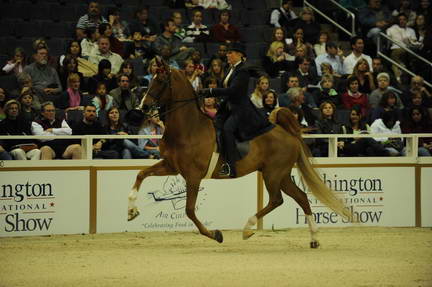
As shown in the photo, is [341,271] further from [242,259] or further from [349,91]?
[349,91]

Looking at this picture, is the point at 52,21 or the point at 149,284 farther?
the point at 52,21

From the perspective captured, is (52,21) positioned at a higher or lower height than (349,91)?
higher

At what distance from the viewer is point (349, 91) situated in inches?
651

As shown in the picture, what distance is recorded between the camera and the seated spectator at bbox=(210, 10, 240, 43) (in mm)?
17516

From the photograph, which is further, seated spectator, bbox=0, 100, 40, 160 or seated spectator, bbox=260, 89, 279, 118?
seated spectator, bbox=260, 89, 279, 118

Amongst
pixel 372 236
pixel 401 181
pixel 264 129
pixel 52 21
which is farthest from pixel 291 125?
pixel 52 21

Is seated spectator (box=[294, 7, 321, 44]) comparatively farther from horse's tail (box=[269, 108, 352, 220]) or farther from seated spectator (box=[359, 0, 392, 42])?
horse's tail (box=[269, 108, 352, 220])

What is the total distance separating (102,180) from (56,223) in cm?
93

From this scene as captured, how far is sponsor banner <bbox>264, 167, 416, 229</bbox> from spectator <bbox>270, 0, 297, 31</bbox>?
5347mm

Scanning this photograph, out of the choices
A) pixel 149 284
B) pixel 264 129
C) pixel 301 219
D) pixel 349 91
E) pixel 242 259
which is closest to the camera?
pixel 149 284

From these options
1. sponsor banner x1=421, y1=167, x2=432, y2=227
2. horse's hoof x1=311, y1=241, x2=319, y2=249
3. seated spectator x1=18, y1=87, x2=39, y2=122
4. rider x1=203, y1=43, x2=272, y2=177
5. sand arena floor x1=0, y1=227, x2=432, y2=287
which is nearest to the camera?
sand arena floor x1=0, y1=227, x2=432, y2=287

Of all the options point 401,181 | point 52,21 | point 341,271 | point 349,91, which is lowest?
point 341,271

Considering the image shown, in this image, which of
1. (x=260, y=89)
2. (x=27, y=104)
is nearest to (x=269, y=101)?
(x=260, y=89)

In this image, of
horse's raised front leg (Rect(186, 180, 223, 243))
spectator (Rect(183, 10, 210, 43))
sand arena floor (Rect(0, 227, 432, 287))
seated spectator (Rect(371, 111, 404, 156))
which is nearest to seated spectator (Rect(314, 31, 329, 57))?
spectator (Rect(183, 10, 210, 43))
